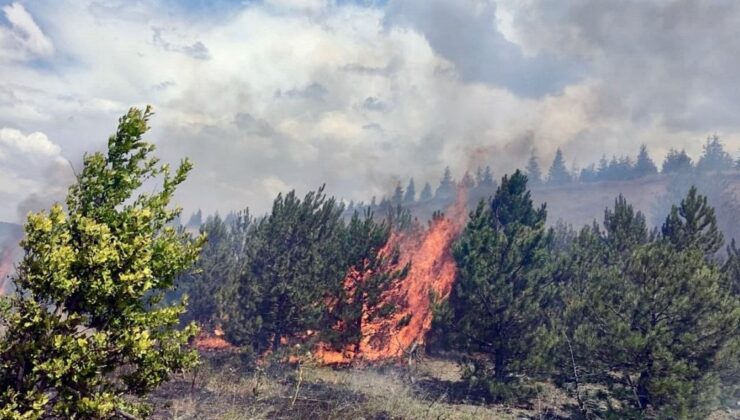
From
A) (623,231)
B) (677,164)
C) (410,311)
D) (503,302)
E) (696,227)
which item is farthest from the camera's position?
(677,164)

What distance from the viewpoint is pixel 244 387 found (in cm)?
2569

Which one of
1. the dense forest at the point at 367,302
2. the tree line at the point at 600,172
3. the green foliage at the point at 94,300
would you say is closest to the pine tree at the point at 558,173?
the tree line at the point at 600,172

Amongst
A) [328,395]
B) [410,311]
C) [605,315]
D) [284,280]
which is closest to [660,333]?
[605,315]

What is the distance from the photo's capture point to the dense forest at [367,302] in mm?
8406

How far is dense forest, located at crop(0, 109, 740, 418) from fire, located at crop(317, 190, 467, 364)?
0.56 ft

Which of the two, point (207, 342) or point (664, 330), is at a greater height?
point (664, 330)

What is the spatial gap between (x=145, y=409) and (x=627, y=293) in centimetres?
2109

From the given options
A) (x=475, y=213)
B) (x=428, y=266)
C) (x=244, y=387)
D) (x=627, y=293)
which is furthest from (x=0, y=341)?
(x=428, y=266)

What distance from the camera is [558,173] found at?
593 ft

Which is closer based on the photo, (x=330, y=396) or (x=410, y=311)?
(x=330, y=396)

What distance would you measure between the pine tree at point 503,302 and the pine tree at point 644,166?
15647 centimetres

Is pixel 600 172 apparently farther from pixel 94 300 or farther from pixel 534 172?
pixel 94 300

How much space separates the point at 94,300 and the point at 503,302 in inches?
918

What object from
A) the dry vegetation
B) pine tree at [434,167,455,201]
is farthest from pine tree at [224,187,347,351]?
pine tree at [434,167,455,201]
